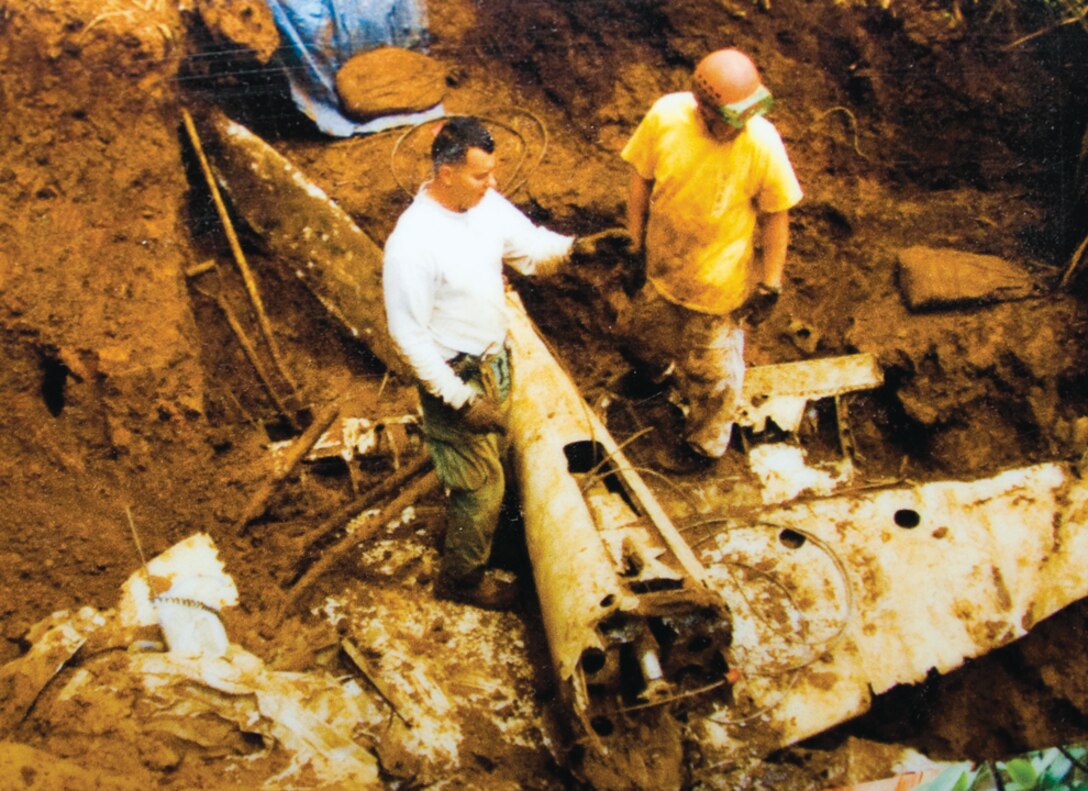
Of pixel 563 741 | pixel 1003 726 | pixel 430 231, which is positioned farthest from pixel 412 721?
pixel 1003 726

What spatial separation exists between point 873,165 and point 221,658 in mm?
5532

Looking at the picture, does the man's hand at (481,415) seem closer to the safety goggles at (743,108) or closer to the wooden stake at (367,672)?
the wooden stake at (367,672)

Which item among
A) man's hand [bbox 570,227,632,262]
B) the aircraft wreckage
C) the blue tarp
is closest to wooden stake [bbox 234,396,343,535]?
the aircraft wreckage

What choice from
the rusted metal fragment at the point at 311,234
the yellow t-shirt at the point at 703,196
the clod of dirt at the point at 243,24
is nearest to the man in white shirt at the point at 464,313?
the yellow t-shirt at the point at 703,196

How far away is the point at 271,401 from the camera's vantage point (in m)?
4.70

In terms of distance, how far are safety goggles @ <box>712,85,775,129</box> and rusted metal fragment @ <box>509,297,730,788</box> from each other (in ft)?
5.26

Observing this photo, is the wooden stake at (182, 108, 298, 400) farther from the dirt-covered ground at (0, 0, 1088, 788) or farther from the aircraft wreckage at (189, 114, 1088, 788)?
the aircraft wreckage at (189, 114, 1088, 788)

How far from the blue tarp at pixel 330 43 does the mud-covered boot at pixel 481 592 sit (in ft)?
12.6

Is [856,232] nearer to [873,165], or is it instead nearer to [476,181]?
[873,165]

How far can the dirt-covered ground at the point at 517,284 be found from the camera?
344 centimetres

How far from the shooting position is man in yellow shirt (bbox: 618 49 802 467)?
10.6ft

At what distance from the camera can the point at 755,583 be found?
12.0 ft

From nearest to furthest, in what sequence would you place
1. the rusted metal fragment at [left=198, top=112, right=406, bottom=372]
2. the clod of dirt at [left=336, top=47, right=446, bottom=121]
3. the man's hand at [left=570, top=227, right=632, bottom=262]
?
1. the man's hand at [left=570, top=227, right=632, bottom=262]
2. the rusted metal fragment at [left=198, top=112, right=406, bottom=372]
3. the clod of dirt at [left=336, top=47, right=446, bottom=121]

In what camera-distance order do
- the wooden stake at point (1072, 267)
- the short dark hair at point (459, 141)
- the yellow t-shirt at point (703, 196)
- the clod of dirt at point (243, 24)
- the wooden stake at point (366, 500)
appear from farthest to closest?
the clod of dirt at point (243, 24)
the wooden stake at point (1072, 267)
the wooden stake at point (366, 500)
the yellow t-shirt at point (703, 196)
the short dark hair at point (459, 141)
